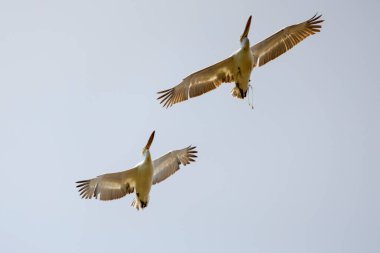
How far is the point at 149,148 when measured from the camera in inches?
843

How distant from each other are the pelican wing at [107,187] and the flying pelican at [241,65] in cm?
201

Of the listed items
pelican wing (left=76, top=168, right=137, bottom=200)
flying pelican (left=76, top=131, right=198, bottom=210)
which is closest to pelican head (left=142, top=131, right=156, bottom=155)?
flying pelican (left=76, top=131, right=198, bottom=210)

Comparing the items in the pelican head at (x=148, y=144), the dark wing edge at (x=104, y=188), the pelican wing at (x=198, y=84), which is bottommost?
the dark wing edge at (x=104, y=188)

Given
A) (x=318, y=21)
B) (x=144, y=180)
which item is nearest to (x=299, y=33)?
(x=318, y=21)

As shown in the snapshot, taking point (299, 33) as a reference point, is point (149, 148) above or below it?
below

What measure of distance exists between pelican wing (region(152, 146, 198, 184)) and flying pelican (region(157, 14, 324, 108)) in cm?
115

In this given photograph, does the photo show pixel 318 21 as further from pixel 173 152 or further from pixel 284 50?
pixel 173 152

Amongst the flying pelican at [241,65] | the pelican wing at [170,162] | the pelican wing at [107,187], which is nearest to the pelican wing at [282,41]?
the flying pelican at [241,65]

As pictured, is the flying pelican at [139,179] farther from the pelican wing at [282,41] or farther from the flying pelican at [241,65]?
the pelican wing at [282,41]

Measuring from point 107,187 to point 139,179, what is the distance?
0.89 metres

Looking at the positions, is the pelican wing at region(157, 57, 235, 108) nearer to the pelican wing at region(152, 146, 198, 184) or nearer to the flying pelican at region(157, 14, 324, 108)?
the flying pelican at region(157, 14, 324, 108)

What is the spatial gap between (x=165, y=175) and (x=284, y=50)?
13.0ft

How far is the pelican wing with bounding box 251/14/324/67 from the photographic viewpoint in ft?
69.1

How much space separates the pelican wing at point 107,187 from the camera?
21.1m
